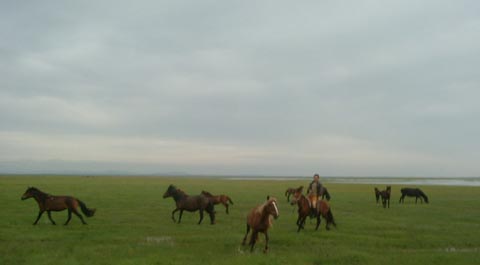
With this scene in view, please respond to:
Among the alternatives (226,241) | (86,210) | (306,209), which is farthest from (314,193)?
(86,210)

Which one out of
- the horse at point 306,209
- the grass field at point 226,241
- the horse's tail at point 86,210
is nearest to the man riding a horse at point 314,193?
the horse at point 306,209

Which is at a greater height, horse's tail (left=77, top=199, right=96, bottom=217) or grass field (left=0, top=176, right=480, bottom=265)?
horse's tail (left=77, top=199, right=96, bottom=217)

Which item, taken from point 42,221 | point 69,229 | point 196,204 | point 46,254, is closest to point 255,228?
point 46,254

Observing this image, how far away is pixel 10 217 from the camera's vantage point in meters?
19.8

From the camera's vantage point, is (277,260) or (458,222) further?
(458,222)

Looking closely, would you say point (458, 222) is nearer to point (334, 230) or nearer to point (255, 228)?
point (334, 230)

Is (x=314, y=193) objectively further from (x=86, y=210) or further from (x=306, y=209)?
(x=86, y=210)

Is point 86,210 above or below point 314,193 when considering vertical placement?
below

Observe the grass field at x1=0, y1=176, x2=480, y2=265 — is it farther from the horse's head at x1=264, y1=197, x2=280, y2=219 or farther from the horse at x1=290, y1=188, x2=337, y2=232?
the horse's head at x1=264, y1=197, x2=280, y2=219

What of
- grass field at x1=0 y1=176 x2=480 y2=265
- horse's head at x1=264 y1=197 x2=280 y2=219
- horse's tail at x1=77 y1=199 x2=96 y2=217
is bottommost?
grass field at x1=0 y1=176 x2=480 y2=265

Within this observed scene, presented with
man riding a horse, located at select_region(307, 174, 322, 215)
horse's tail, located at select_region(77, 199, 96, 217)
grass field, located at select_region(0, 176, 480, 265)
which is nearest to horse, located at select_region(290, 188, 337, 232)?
man riding a horse, located at select_region(307, 174, 322, 215)

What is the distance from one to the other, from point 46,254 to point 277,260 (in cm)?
646

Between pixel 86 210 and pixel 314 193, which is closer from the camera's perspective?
pixel 314 193

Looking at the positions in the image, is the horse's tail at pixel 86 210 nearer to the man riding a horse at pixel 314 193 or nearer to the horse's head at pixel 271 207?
the man riding a horse at pixel 314 193
